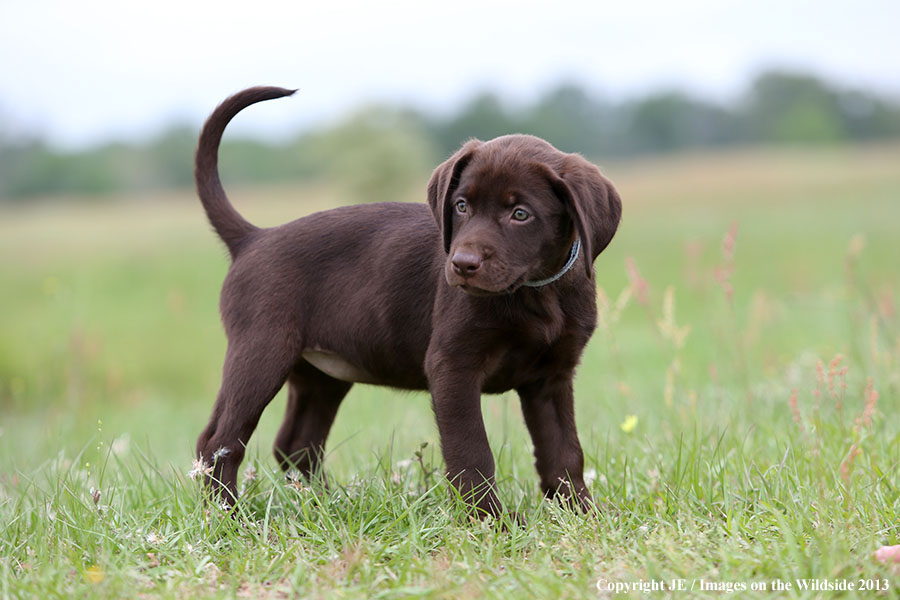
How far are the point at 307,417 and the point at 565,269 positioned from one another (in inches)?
62.9

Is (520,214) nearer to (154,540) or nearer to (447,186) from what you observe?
(447,186)

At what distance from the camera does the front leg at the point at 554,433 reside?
3.48 meters

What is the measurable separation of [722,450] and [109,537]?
2617 mm

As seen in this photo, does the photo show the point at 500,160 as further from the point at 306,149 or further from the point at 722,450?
the point at 306,149

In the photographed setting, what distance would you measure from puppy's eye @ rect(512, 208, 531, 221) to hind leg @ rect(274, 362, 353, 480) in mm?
1443

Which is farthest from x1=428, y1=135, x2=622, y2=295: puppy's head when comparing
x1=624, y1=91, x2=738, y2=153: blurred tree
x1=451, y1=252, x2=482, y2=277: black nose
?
x1=624, y1=91, x2=738, y2=153: blurred tree

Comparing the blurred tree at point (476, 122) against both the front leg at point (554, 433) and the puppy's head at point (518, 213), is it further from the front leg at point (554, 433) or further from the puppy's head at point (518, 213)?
the puppy's head at point (518, 213)

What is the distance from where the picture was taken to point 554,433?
3535 mm

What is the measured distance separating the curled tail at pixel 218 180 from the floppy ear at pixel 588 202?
1.51m

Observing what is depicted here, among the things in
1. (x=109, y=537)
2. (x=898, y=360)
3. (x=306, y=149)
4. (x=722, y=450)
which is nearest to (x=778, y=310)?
(x=898, y=360)

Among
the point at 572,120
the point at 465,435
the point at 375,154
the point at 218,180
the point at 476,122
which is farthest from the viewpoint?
the point at 476,122

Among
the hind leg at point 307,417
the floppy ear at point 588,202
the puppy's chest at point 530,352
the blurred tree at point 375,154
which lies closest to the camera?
the floppy ear at point 588,202

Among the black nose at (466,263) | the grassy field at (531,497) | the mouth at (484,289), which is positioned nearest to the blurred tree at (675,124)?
the grassy field at (531,497)

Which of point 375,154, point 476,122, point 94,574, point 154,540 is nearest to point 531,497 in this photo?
point 154,540
